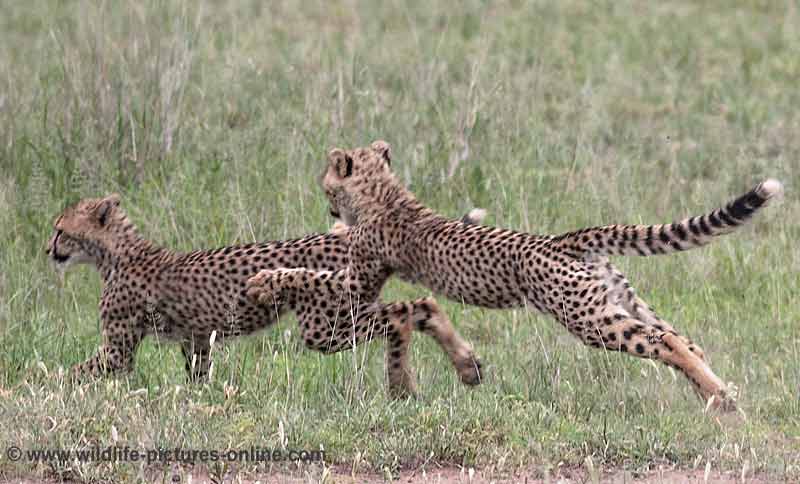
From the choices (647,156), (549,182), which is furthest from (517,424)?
(647,156)

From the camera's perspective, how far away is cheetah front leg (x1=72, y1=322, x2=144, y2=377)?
19.7ft

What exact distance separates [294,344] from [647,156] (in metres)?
3.54

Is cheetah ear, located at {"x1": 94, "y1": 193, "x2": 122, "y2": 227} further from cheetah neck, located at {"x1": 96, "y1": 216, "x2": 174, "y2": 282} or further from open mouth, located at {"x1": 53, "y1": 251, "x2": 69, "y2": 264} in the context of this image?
open mouth, located at {"x1": 53, "y1": 251, "x2": 69, "y2": 264}

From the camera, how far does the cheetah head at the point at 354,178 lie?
6707 mm

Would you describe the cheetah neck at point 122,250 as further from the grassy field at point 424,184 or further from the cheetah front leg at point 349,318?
the cheetah front leg at point 349,318

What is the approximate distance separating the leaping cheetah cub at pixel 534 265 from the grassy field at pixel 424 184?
0.56 feet

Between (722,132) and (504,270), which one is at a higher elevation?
(504,270)

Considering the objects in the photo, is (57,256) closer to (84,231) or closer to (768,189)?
(84,231)

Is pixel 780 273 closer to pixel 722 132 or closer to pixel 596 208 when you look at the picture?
pixel 596 208

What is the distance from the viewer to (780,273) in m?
7.23

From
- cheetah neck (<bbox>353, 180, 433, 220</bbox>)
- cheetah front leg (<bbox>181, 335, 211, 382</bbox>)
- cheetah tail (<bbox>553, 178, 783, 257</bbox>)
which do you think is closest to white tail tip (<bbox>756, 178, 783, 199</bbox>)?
cheetah tail (<bbox>553, 178, 783, 257</bbox>)

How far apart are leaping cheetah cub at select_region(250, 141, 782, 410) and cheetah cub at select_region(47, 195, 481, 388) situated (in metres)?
0.14

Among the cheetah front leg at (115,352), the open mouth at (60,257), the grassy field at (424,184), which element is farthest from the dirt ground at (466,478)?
the open mouth at (60,257)

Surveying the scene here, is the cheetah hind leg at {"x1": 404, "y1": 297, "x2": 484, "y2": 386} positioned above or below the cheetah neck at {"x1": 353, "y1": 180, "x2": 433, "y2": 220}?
below
